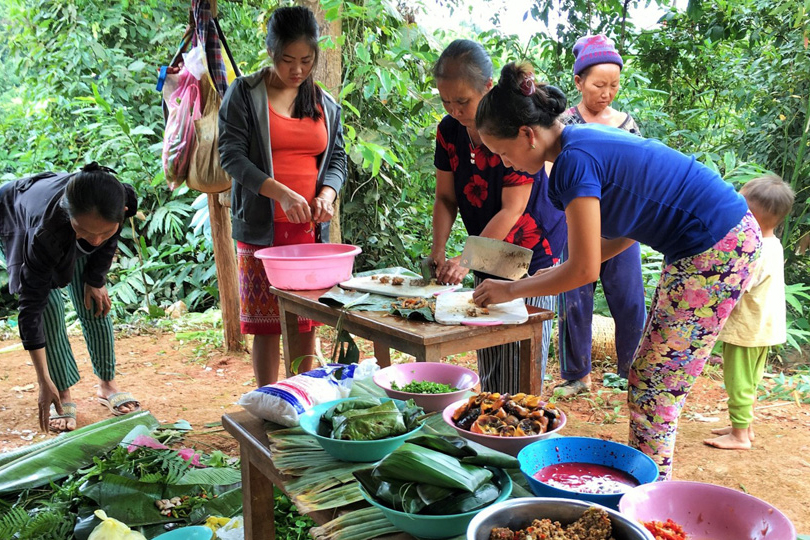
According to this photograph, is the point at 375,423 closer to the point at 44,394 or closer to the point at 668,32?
the point at 44,394

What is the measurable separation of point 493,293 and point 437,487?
0.97 metres

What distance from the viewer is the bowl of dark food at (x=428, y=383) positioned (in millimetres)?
1607

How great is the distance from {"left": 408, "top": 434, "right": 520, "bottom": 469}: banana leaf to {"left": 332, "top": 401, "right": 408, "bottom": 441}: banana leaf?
0.49ft

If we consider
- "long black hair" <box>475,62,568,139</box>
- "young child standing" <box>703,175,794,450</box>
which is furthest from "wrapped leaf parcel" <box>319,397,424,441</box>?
"young child standing" <box>703,175,794,450</box>

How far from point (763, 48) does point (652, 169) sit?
4359mm

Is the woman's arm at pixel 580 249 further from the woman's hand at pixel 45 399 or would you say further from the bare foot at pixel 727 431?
the woman's hand at pixel 45 399

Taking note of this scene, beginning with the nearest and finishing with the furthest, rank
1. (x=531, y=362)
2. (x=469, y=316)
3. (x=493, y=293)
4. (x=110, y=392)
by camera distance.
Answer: (x=493, y=293)
(x=469, y=316)
(x=531, y=362)
(x=110, y=392)

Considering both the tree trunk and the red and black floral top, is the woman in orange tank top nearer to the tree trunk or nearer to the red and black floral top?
the red and black floral top

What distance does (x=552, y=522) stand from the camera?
97cm

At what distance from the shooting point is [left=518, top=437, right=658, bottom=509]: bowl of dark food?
1144 millimetres

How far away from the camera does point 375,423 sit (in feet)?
4.42

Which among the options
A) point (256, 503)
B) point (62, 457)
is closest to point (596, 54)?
point (256, 503)

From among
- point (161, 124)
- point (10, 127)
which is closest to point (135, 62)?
point (161, 124)

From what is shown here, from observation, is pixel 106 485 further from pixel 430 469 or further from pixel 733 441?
pixel 733 441
